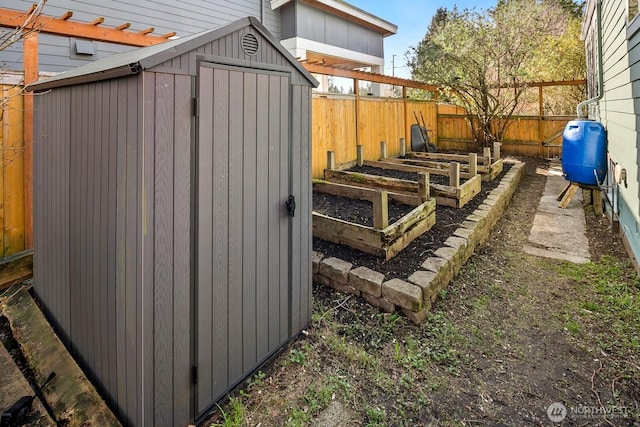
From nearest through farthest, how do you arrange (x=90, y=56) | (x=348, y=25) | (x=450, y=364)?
(x=450, y=364), (x=90, y=56), (x=348, y=25)

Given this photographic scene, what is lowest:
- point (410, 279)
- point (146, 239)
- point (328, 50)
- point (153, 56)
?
point (410, 279)

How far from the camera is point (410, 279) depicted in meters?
3.13

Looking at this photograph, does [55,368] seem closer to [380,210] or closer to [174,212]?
[174,212]

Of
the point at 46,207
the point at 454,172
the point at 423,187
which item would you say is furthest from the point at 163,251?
the point at 454,172

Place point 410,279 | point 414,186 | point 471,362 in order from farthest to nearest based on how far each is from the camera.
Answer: point 414,186 < point 410,279 < point 471,362

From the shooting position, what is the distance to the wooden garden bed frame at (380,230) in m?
3.58

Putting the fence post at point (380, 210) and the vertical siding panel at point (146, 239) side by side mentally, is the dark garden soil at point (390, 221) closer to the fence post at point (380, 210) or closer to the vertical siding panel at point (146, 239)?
the fence post at point (380, 210)

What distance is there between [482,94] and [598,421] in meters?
9.44

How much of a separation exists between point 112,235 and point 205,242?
17.6 inches

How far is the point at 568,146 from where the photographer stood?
5727 millimetres

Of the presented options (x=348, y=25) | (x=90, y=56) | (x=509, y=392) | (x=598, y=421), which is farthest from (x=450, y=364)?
(x=348, y=25)

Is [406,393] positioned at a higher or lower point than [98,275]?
lower

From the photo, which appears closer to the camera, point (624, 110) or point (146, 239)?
point (146, 239)

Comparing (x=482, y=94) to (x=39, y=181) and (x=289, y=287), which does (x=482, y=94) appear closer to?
(x=289, y=287)
